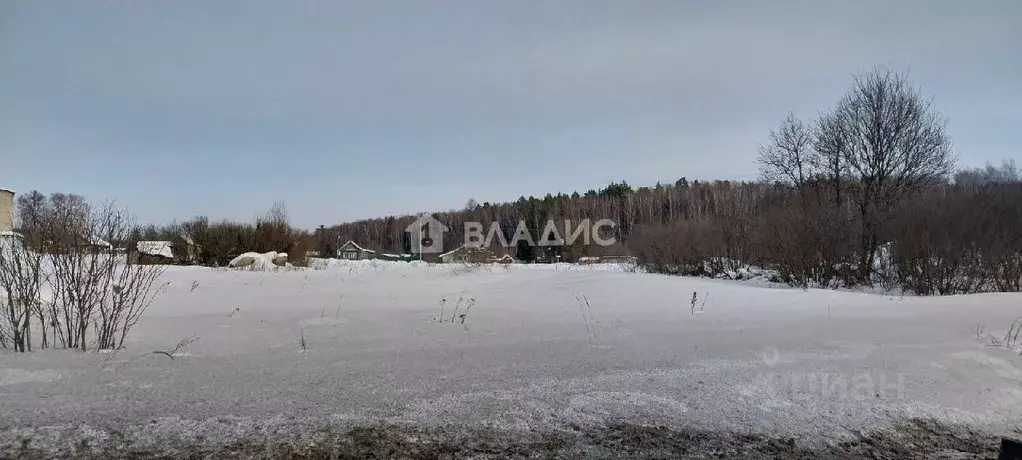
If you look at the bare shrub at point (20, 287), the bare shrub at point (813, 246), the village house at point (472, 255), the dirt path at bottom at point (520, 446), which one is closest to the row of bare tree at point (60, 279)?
the bare shrub at point (20, 287)

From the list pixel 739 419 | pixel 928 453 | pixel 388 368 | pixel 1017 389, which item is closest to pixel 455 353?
pixel 388 368

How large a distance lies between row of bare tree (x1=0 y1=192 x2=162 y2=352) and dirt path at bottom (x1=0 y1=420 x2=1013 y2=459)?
7.62ft

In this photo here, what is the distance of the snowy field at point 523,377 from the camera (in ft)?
9.37

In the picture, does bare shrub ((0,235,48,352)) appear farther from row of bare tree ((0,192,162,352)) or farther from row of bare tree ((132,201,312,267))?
row of bare tree ((132,201,312,267))

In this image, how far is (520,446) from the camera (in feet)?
8.57

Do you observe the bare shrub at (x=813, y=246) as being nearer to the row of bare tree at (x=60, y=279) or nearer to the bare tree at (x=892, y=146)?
the bare tree at (x=892, y=146)

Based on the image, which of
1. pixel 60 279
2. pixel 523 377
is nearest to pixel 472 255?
pixel 60 279

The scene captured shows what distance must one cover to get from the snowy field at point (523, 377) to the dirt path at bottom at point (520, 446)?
0.17 ft

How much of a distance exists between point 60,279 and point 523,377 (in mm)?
3929

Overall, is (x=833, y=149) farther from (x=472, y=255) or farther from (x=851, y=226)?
(x=472, y=255)

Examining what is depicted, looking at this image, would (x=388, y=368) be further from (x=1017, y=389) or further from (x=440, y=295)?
(x=440, y=295)

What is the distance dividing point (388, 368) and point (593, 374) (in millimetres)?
1423

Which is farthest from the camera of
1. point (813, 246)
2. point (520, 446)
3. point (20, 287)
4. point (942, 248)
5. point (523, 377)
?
point (813, 246)

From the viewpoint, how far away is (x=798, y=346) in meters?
4.62
